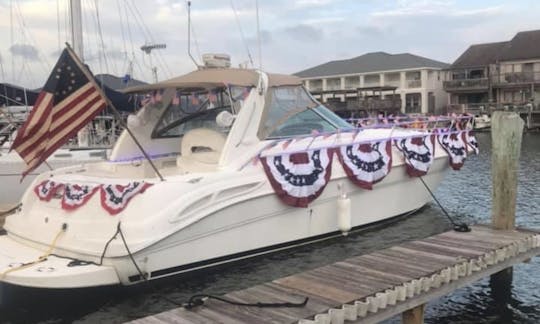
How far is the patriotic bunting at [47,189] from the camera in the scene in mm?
8688

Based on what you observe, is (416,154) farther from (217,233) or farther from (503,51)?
(503,51)

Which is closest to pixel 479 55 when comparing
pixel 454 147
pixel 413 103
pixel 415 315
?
pixel 413 103

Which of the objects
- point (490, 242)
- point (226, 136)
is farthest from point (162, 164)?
point (490, 242)

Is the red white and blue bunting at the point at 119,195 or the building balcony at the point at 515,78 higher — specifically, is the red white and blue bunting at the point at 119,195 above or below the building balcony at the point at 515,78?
below

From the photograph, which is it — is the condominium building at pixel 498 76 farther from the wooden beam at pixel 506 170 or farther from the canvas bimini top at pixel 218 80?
the canvas bimini top at pixel 218 80

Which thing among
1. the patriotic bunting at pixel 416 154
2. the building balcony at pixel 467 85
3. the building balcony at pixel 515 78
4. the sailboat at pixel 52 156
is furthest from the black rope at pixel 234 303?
the building balcony at pixel 467 85

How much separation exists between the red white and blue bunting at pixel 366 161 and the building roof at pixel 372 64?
57.5m

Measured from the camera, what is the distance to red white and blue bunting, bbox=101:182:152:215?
25.5 ft

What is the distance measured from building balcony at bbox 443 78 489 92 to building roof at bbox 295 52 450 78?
7.41 m

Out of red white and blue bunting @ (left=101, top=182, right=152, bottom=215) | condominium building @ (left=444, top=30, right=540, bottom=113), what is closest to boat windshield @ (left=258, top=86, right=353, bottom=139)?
red white and blue bunting @ (left=101, top=182, right=152, bottom=215)

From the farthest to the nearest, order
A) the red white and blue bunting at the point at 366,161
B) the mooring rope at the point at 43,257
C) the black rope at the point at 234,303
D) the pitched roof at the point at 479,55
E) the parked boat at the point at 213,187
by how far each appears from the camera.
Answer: the pitched roof at the point at 479,55, the red white and blue bunting at the point at 366,161, the parked boat at the point at 213,187, the mooring rope at the point at 43,257, the black rope at the point at 234,303

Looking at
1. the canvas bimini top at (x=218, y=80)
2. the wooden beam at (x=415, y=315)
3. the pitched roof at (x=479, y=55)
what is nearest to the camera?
the wooden beam at (x=415, y=315)

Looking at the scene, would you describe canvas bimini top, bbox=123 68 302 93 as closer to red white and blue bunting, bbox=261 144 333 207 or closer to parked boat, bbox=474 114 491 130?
red white and blue bunting, bbox=261 144 333 207

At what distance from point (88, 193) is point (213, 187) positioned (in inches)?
70.4
